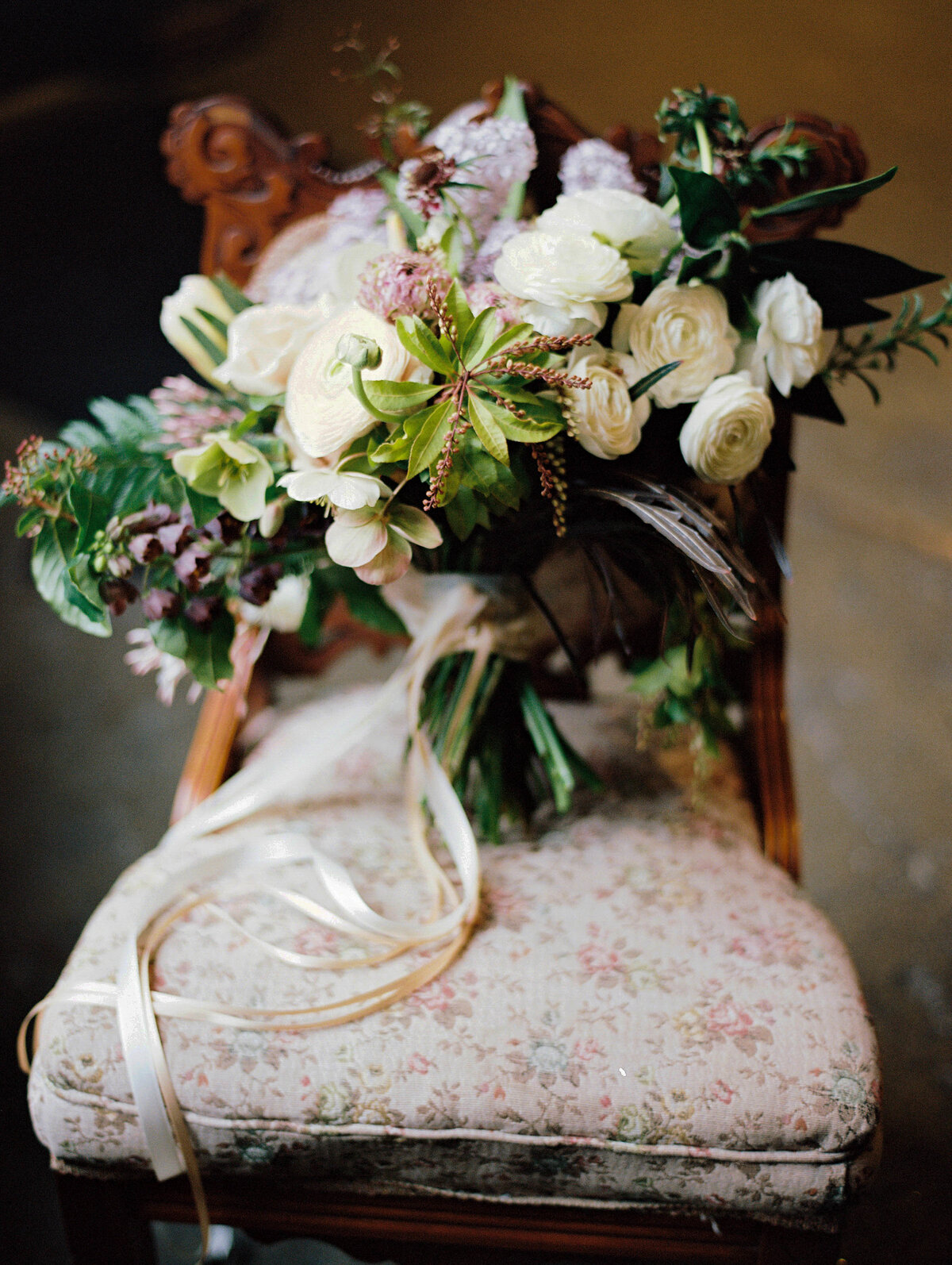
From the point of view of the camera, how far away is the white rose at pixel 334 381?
0.58m

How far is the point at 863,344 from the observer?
0.75 metres

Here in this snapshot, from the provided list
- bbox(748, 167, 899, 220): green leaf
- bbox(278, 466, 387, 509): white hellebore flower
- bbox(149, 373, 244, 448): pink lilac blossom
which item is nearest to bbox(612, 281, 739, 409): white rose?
bbox(748, 167, 899, 220): green leaf

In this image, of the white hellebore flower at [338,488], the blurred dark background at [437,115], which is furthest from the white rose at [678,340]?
the blurred dark background at [437,115]

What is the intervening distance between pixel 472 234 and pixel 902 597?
200 cm

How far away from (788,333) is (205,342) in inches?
18.6

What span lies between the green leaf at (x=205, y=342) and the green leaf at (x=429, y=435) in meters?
0.30

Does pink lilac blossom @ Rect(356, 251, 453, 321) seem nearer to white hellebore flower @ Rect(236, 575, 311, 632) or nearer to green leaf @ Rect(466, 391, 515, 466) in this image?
green leaf @ Rect(466, 391, 515, 466)

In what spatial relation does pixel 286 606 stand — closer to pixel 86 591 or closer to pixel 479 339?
pixel 86 591

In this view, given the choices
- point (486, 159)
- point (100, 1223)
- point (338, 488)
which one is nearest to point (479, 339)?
point (338, 488)

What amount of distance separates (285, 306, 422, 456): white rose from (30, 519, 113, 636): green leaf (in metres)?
0.20

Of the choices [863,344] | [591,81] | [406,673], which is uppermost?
[591,81]

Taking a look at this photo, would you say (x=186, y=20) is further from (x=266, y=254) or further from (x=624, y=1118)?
(x=624, y=1118)

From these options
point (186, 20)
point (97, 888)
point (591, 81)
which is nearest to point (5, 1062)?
point (97, 888)

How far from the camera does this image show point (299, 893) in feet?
2.39
